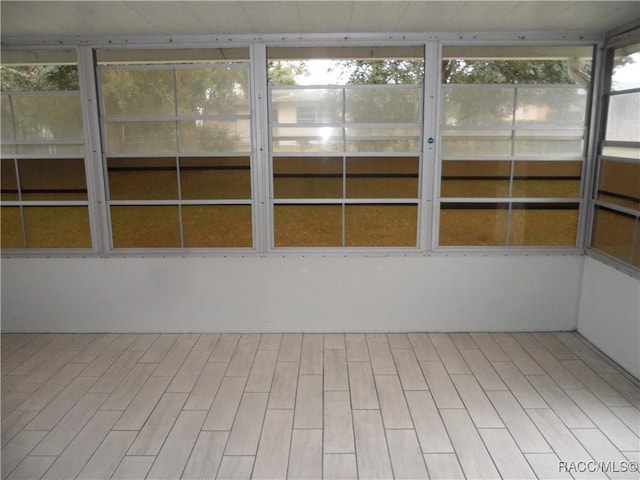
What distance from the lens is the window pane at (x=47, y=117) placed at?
148 inches

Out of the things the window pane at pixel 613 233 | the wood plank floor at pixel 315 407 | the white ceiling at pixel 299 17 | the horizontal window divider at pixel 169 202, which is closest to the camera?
the wood plank floor at pixel 315 407

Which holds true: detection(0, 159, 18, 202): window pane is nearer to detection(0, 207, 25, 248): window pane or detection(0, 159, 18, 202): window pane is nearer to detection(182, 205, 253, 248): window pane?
detection(0, 207, 25, 248): window pane

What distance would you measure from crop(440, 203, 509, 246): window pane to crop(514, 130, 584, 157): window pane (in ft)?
1.58

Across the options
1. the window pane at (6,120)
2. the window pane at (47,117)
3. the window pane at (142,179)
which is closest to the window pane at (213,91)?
the window pane at (142,179)

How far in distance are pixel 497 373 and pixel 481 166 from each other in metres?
1.58

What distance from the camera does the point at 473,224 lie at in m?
3.94

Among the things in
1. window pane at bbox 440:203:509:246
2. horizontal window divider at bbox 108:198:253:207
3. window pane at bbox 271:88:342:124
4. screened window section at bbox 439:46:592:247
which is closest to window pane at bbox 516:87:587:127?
screened window section at bbox 439:46:592:247

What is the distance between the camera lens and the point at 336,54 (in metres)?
3.69

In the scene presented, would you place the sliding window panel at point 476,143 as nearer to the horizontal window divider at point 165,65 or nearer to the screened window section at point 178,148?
the screened window section at point 178,148

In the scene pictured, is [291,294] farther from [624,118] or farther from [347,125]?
[624,118]

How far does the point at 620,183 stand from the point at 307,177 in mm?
2294

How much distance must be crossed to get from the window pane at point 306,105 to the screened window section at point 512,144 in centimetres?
84

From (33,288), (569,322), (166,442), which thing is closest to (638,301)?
(569,322)

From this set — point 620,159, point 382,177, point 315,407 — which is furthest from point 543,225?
point 315,407
